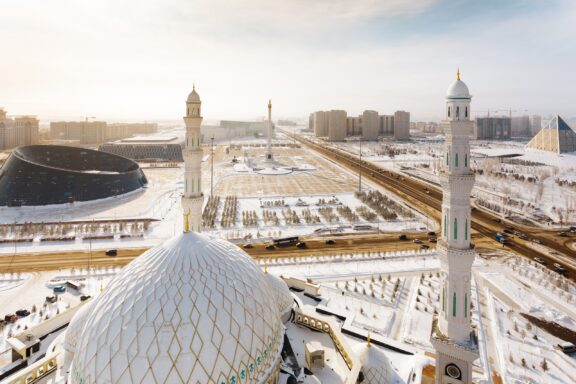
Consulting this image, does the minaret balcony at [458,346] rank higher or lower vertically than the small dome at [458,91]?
lower

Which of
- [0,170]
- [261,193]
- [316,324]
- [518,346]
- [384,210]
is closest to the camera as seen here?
[316,324]

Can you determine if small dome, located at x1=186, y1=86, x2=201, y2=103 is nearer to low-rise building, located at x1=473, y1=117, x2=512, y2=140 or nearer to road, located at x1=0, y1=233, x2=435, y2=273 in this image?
road, located at x1=0, y1=233, x2=435, y2=273

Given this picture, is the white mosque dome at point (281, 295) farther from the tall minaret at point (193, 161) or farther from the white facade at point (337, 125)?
the white facade at point (337, 125)

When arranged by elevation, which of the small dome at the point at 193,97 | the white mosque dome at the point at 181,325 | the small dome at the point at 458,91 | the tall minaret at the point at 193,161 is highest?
the small dome at the point at 193,97

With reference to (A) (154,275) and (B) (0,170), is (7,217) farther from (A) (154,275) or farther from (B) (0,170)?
(A) (154,275)

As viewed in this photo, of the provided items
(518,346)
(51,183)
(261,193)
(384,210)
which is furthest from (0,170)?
(518,346)

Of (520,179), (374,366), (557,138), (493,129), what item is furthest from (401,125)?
(374,366)

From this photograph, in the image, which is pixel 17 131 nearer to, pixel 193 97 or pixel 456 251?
pixel 193 97

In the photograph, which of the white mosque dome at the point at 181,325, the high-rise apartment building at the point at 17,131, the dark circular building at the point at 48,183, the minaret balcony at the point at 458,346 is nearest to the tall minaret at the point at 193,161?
the white mosque dome at the point at 181,325
